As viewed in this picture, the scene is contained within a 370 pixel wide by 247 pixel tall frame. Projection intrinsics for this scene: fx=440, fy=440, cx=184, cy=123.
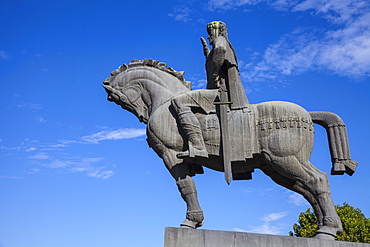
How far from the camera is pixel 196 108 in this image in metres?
8.02

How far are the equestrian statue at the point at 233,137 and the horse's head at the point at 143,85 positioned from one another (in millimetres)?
104

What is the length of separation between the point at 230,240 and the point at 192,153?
1555mm

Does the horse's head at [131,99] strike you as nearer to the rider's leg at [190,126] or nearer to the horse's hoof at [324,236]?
the rider's leg at [190,126]

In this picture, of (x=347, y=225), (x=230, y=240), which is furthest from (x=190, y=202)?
(x=347, y=225)

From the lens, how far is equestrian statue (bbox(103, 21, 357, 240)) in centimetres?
740

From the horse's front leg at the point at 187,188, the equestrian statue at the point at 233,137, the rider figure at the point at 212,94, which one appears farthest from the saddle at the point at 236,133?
the horse's front leg at the point at 187,188

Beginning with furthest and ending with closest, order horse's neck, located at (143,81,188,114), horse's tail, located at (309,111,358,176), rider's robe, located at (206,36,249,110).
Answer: horse's neck, located at (143,81,188,114), rider's robe, located at (206,36,249,110), horse's tail, located at (309,111,358,176)

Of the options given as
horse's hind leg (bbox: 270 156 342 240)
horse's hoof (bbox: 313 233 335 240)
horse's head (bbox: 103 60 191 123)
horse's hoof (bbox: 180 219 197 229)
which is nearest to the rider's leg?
horse's head (bbox: 103 60 191 123)

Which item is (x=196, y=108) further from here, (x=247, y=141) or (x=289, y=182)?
(x=289, y=182)

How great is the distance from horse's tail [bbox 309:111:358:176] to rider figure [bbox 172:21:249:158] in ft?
4.60

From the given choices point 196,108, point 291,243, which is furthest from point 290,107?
point 291,243

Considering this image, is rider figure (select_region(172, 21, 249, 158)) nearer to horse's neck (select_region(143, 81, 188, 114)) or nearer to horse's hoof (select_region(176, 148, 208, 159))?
horse's hoof (select_region(176, 148, 208, 159))

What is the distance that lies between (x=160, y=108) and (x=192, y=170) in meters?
1.30

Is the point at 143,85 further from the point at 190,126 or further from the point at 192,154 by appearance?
the point at 192,154
